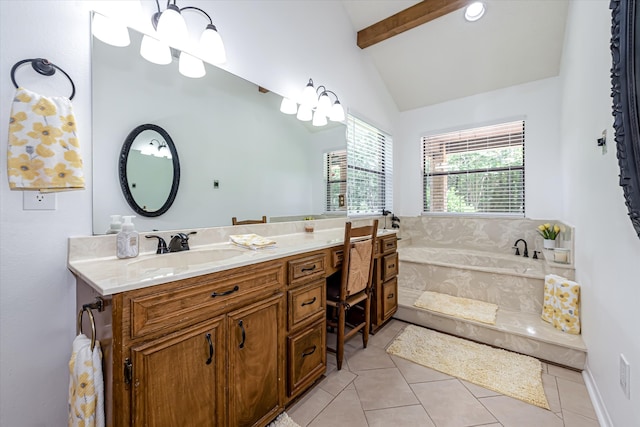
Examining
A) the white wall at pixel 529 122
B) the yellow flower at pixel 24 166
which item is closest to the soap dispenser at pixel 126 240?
the yellow flower at pixel 24 166

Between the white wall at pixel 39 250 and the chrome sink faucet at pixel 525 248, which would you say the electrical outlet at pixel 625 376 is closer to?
the chrome sink faucet at pixel 525 248

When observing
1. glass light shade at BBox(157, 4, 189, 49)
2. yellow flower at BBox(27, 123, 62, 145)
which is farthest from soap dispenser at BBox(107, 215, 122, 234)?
glass light shade at BBox(157, 4, 189, 49)

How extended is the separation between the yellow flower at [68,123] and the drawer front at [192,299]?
77 centimetres

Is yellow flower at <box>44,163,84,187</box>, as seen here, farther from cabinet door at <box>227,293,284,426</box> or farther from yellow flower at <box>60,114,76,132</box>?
cabinet door at <box>227,293,284,426</box>

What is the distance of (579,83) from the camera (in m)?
2.00

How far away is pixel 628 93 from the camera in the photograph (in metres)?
0.86

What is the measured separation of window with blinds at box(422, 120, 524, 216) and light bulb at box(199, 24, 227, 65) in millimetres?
3234

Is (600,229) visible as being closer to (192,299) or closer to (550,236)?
(550,236)

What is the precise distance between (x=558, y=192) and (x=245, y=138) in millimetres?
3521

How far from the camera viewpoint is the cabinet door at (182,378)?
0.88m

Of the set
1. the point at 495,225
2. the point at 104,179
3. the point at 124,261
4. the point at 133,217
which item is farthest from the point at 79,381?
the point at 495,225

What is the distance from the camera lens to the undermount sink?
1.23m

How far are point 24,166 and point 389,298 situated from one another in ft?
8.29

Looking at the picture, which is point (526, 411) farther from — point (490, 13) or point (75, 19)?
point (490, 13)
